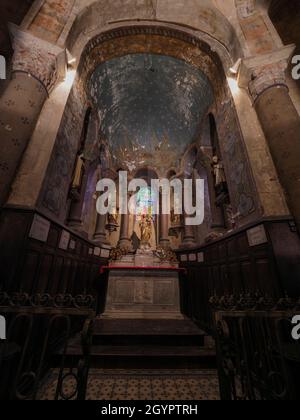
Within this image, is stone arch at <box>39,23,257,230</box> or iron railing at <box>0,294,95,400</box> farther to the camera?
stone arch at <box>39,23,257,230</box>

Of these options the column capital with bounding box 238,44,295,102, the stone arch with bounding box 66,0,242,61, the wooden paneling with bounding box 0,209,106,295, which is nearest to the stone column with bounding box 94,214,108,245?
the wooden paneling with bounding box 0,209,106,295

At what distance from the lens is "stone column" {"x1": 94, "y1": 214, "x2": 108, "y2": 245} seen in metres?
9.12

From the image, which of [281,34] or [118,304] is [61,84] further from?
[281,34]

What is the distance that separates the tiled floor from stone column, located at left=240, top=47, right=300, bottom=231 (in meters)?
3.20

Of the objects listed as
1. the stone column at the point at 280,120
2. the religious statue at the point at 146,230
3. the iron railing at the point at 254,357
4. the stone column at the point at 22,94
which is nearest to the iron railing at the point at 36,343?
the iron railing at the point at 254,357

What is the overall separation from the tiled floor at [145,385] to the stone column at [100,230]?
6.19m

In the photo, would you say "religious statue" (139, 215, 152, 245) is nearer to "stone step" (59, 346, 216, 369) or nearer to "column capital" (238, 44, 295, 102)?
"stone step" (59, 346, 216, 369)

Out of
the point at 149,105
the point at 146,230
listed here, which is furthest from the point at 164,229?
the point at 149,105

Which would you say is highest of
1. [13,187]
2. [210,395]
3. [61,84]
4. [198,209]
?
[61,84]

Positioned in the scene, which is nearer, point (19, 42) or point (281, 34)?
point (19, 42)

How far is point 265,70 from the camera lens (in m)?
5.00

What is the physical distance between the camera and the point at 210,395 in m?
2.64

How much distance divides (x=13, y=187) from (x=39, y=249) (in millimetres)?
1310

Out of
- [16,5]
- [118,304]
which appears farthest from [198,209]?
[16,5]
